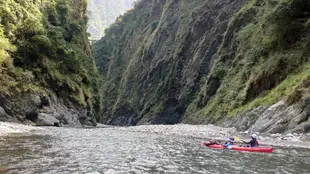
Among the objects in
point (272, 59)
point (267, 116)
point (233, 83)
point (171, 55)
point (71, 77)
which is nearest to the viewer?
point (267, 116)

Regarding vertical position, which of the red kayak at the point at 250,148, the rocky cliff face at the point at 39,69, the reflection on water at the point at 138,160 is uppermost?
the rocky cliff face at the point at 39,69

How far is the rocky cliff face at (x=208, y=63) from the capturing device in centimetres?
2711

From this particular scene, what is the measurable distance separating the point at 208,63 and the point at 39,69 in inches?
976

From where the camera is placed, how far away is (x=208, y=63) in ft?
162

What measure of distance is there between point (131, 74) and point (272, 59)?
2127 inches

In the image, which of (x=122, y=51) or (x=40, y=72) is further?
(x=122, y=51)

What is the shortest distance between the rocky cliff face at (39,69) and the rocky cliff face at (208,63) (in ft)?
53.0

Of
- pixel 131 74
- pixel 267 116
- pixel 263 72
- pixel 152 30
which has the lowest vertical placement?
pixel 267 116

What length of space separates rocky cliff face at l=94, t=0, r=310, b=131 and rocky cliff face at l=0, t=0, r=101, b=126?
53.0 feet

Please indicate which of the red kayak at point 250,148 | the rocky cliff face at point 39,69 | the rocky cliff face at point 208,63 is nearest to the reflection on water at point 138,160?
the red kayak at point 250,148

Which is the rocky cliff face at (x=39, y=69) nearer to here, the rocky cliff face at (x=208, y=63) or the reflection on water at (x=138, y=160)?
the reflection on water at (x=138, y=160)

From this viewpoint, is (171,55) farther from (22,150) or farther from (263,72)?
(22,150)

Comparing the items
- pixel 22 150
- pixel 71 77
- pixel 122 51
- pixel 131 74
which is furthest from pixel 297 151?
pixel 122 51

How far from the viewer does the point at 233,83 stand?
3556 centimetres
